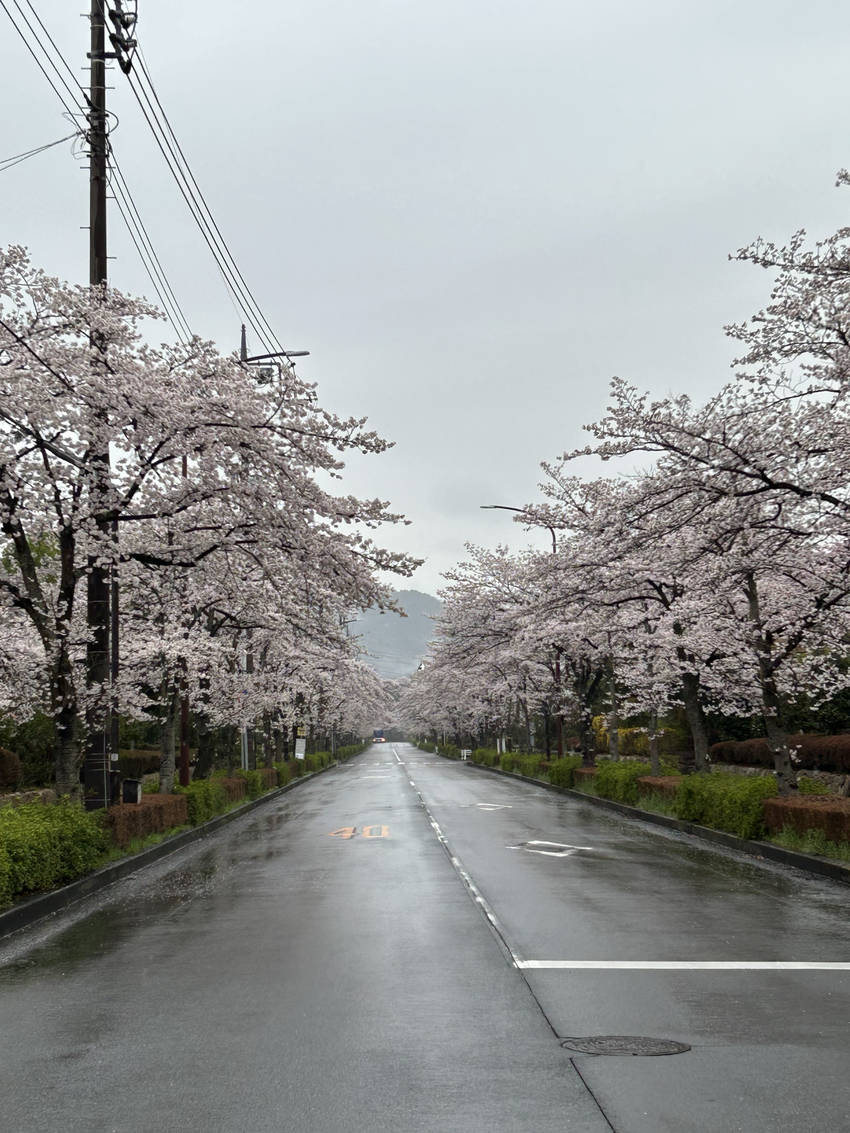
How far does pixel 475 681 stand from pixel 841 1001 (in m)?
50.6

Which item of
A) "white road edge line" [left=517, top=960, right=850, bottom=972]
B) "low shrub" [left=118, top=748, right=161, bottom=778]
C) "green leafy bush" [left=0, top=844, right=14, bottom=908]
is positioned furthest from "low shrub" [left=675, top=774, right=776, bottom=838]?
"low shrub" [left=118, top=748, right=161, bottom=778]

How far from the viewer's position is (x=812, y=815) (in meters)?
15.5

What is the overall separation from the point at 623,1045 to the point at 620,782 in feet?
70.3

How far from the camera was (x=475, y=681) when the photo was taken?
57656mm

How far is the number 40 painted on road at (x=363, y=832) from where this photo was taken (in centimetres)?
2075

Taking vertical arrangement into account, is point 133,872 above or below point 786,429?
below

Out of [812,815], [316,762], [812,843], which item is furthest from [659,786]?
[316,762]

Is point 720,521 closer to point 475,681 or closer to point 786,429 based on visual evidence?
point 786,429

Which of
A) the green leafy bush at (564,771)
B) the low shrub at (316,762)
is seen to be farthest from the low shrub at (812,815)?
the low shrub at (316,762)

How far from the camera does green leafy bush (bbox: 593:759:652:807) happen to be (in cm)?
2623

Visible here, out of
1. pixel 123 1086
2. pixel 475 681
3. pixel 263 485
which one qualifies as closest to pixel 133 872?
pixel 263 485

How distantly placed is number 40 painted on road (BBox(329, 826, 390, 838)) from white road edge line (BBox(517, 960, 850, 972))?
1226 cm

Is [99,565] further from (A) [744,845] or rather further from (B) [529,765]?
(B) [529,765]

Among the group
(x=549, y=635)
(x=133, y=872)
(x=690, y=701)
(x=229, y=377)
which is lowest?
(x=133, y=872)
